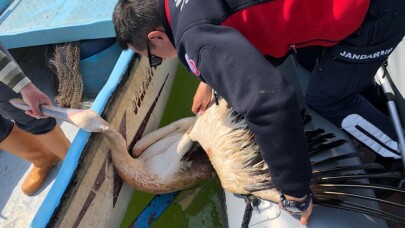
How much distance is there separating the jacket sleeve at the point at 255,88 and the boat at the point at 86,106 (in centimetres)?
86

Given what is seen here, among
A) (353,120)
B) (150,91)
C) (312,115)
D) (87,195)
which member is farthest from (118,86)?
(353,120)

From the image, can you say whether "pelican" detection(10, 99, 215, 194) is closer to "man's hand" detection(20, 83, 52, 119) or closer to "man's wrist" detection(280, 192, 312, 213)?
"man's hand" detection(20, 83, 52, 119)

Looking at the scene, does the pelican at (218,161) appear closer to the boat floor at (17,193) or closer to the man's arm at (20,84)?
the man's arm at (20,84)

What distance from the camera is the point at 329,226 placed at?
4.61 ft

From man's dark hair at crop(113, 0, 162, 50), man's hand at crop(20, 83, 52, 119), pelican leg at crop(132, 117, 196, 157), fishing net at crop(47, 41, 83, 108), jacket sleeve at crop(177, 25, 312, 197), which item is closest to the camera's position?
jacket sleeve at crop(177, 25, 312, 197)

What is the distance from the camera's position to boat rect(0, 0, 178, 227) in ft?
5.69

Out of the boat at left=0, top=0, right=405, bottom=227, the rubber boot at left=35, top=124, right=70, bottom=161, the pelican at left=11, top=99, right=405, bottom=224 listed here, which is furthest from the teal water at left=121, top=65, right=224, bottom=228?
the rubber boot at left=35, top=124, right=70, bottom=161

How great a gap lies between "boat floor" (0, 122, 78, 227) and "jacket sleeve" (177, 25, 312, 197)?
1622mm

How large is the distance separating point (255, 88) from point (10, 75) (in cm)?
116

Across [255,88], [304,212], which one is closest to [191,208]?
[304,212]

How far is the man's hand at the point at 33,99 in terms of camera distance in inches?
72.4

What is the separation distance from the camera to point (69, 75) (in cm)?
259

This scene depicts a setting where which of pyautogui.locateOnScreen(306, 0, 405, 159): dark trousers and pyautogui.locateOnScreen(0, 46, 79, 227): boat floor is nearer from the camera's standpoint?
pyautogui.locateOnScreen(306, 0, 405, 159): dark trousers

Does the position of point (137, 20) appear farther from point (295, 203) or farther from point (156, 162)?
point (156, 162)
